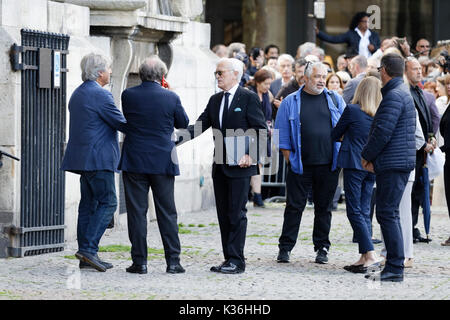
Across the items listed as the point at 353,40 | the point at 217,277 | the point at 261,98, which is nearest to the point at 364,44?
the point at 353,40

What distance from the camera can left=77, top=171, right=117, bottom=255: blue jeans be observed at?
1066cm

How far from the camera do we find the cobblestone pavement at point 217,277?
9398 mm

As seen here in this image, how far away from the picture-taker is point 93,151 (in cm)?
1057

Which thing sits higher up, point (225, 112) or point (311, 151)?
point (225, 112)

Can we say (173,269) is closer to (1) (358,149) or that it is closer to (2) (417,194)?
(1) (358,149)

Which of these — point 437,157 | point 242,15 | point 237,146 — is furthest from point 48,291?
point 242,15

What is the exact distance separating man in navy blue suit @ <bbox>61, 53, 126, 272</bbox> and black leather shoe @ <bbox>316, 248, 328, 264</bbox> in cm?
199

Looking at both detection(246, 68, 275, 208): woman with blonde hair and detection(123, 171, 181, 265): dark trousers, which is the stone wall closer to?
detection(246, 68, 275, 208): woman with blonde hair

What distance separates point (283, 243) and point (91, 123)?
2205mm

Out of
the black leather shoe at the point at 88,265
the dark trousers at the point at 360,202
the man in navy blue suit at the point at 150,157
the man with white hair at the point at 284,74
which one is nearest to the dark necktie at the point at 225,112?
the man in navy blue suit at the point at 150,157

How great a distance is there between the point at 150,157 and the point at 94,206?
2.63 feet

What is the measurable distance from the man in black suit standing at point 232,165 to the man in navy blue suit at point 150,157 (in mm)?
380

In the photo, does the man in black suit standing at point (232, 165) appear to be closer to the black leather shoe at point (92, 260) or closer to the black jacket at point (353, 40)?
the black leather shoe at point (92, 260)

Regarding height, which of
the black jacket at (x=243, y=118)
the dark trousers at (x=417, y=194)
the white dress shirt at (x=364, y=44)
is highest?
the white dress shirt at (x=364, y=44)
